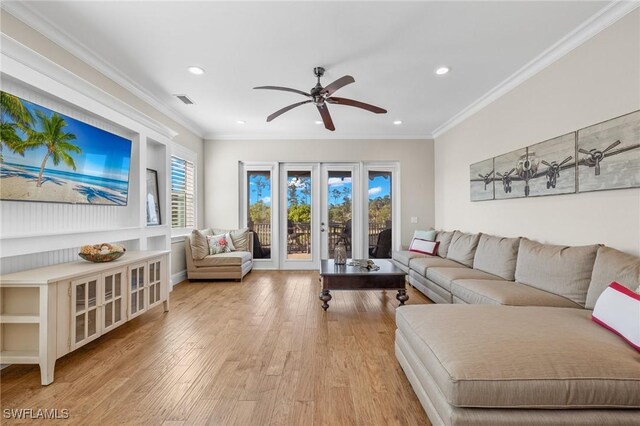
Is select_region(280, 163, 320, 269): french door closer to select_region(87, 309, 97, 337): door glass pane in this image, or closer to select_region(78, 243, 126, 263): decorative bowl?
select_region(78, 243, 126, 263): decorative bowl

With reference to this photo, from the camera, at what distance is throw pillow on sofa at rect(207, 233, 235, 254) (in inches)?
205

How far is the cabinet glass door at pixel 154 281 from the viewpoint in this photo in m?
3.14

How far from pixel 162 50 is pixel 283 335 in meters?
3.05

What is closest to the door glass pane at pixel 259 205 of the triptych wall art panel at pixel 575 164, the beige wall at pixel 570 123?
the beige wall at pixel 570 123

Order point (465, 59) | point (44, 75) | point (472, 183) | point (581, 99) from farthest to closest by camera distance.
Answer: point (472, 183) → point (465, 59) → point (581, 99) → point (44, 75)

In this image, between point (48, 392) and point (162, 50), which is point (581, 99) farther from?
point (48, 392)

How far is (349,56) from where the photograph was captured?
2.97m

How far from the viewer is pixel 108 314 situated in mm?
2545

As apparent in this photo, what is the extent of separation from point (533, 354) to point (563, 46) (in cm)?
297

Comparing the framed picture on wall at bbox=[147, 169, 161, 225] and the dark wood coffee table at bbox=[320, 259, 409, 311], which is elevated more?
the framed picture on wall at bbox=[147, 169, 161, 225]

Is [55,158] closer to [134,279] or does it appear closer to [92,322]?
[134,279]

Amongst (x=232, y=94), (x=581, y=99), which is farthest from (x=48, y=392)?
(x=581, y=99)

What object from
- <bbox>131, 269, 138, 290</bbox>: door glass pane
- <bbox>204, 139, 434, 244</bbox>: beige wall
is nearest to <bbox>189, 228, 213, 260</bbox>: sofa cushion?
<bbox>204, 139, 434, 244</bbox>: beige wall

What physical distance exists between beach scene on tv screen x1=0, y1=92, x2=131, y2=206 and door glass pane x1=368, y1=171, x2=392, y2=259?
4.42 m
